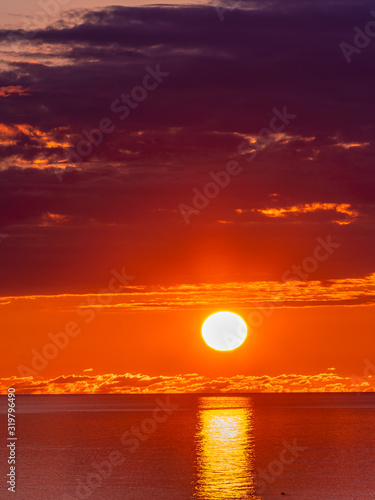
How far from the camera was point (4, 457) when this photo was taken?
125 meters

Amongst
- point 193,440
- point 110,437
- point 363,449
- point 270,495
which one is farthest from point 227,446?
point 270,495

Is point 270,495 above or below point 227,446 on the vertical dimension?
below

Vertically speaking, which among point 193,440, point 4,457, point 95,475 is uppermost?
point 193,440

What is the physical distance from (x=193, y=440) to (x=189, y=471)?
54.2m

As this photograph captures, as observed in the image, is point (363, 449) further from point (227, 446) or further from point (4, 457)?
point (4, 457)

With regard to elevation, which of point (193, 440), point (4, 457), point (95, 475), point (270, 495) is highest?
point (193, 440)

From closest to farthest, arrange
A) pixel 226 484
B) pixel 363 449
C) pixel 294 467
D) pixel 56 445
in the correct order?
pixel 226 484 → pixel 294 467 → pixel 363 449 → pixel 56 445

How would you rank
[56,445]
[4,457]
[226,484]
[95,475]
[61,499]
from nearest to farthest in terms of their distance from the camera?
[61,499] < [226,484] < [95,475] < [4,457] < [56,445]

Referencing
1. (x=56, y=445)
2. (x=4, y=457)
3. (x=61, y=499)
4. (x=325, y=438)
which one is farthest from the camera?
(x=325, y=438)

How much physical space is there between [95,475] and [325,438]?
7530 cm

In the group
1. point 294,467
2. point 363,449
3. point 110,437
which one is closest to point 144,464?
point 294,467

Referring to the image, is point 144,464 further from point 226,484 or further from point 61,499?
point 61,499

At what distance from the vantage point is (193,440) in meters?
160

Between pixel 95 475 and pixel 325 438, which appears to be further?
pixel 325 438
